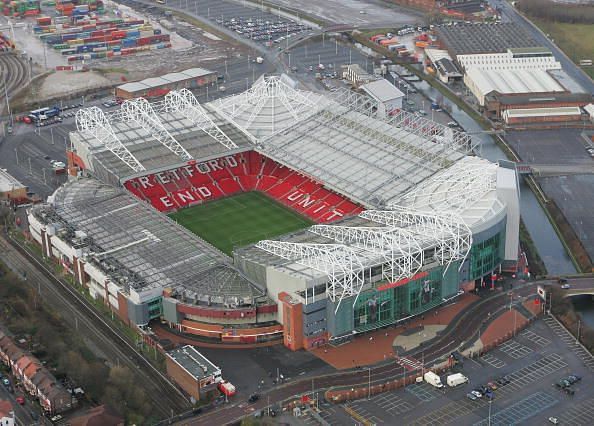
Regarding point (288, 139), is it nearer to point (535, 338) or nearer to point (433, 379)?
point (535, 338)

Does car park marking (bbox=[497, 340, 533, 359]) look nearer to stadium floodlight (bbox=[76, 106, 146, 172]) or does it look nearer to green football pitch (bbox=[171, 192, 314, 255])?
→ green football pitch (bbox=[171, 192, 314, 255])

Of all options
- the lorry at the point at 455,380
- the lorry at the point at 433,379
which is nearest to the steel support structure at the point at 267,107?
the lorry at the point at 433,379

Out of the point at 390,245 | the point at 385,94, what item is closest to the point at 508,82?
the point at 385,94

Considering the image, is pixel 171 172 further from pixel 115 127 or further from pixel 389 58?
pixel 389 58

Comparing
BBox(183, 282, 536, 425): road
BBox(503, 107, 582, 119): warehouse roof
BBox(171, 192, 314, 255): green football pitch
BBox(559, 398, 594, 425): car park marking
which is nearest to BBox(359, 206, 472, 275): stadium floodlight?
BBox(183, 282, 536, 425): road

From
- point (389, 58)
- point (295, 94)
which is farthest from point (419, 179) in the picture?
point (389, 58)
